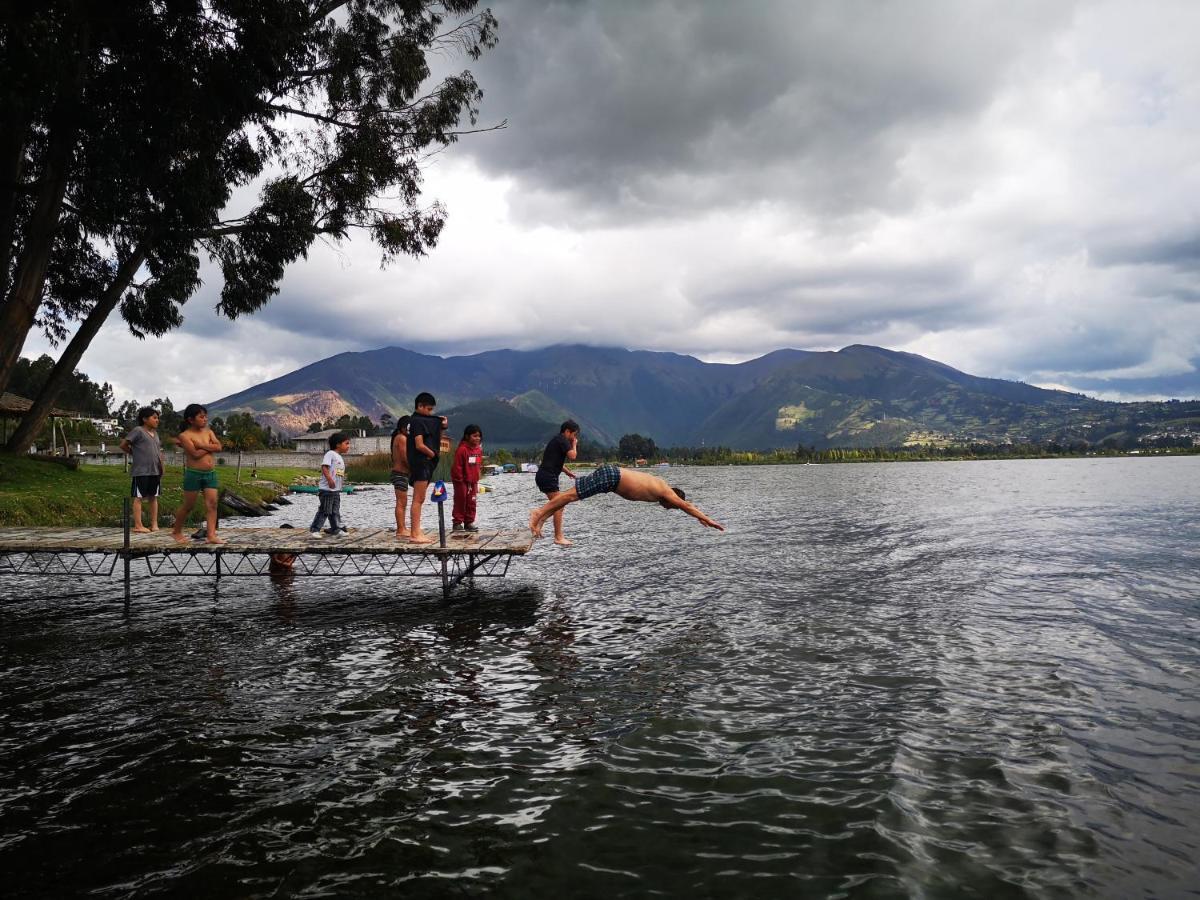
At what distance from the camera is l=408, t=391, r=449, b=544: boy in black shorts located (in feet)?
52.9

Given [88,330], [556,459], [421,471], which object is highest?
[88,330]

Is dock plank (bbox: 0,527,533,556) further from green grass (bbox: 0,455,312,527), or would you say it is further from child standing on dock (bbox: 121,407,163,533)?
green grass (bbox: 0,455,312,527)

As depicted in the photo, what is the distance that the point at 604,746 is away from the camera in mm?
8516

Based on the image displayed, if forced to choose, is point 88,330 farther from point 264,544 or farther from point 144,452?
point 264,544

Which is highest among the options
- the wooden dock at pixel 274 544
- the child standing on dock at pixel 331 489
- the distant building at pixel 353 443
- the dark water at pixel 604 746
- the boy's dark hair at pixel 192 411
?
the distant building at pixel 353 443

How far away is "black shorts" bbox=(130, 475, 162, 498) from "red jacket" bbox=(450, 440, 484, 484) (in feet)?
28.4

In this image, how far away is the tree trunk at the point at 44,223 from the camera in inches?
789

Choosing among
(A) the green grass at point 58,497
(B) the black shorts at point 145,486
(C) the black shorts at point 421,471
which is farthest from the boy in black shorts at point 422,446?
(A) the green grass at point 58,497

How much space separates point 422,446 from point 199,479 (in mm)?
5746

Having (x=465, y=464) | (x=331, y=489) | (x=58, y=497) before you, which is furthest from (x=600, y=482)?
(x=58, y=497)

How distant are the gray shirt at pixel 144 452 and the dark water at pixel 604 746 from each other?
Answer: 151 inches

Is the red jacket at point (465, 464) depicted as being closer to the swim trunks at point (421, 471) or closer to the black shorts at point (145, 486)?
the swim trunks at point (421, 471)

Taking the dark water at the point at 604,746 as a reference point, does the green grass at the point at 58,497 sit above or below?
above

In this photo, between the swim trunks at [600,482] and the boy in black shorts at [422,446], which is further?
the swim trunks at [600,482]
